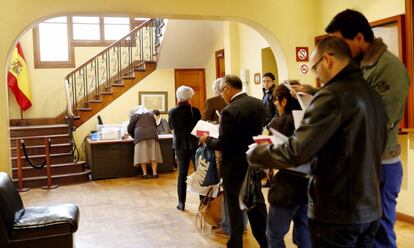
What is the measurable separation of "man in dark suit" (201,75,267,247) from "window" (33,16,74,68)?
7280mm

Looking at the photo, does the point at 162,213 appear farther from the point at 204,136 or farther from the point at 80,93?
the point at 80,93

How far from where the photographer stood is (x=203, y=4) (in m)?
4.76

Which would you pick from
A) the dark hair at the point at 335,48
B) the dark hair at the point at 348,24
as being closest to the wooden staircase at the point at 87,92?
the dark hair at the point at 348,24

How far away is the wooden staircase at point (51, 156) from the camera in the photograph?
7449mm

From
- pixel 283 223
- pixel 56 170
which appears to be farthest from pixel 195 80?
pixel 283 223

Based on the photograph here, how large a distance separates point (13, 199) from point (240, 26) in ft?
18.8

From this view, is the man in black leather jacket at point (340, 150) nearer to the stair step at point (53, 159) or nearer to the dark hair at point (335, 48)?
the dark hair at point (335, 48)

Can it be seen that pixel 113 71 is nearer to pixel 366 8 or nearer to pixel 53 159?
pixel 53 159

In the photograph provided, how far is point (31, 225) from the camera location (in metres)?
3.13

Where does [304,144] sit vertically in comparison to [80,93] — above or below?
below

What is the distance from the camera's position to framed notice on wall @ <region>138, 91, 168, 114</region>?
10.1 meters

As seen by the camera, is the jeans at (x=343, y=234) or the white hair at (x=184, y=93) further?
the white hair at (x=184, y=93)

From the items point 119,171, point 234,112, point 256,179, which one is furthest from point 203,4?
point 119,171

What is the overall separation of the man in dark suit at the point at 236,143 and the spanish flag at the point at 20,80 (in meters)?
6.82
